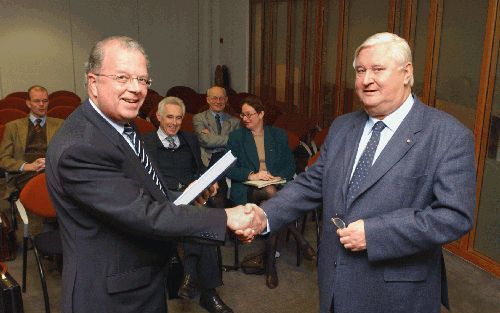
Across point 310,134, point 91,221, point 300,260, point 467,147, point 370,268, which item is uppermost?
point 467,147

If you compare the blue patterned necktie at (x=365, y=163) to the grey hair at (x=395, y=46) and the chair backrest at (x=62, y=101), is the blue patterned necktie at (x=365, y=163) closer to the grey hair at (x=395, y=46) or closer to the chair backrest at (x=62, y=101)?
the grey hair at (x=395, y=46)

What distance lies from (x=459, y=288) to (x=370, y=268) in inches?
90.8

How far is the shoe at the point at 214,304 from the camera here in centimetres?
337

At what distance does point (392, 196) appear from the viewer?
5.83ft

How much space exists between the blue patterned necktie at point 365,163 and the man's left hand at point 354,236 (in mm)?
128

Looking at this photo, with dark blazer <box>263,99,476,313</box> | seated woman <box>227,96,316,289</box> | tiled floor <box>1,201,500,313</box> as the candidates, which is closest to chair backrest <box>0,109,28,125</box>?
tiled floor <box>1,201,500,313</box>

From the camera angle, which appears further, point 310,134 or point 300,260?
point 310,134

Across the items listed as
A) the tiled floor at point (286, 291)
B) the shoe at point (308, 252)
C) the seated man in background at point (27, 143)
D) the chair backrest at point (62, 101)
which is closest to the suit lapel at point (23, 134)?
the seated man in background at point (27, 143)

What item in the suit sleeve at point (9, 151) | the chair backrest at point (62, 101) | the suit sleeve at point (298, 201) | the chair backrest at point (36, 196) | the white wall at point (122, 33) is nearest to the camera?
the suit sleeve at point (298, 201)

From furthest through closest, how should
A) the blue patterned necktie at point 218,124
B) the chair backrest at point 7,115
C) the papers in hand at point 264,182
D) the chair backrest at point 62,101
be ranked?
the chair backrest at point 62,101 < the chair backrest at point 7,115 < the blue patterned necktie at point 218,124 < the papers in hand at point 264,182

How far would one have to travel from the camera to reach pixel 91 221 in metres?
1.68

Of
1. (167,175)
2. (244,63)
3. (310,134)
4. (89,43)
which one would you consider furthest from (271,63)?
(167,175)

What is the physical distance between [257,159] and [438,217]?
266 centimetres

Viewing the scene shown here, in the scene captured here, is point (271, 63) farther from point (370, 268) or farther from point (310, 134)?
point (370, 268)
